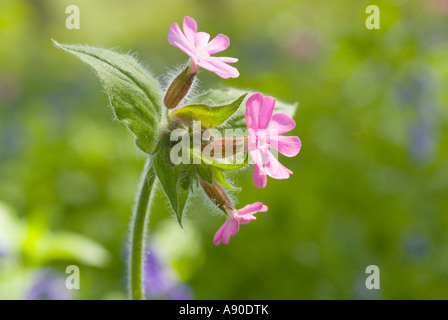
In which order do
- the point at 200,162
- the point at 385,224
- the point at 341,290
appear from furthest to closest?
the point at 385,224 → the point at 341,290 → the point at 200,162

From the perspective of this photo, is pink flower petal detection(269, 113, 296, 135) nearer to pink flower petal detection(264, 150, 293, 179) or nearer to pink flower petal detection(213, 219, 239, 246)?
pink flower petal detection(264, 150, 293, 179)

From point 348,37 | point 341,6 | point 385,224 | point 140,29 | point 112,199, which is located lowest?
point 385,224

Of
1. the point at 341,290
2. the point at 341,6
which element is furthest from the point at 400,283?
the point at 341,6

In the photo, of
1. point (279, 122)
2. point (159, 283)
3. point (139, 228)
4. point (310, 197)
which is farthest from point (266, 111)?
point (310, 197)
